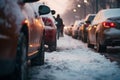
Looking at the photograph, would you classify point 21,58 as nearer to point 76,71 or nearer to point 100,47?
point 76,71

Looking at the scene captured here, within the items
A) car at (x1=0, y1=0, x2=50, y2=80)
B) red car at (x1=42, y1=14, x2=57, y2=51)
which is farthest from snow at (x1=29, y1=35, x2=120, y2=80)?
red car at (x1=42, y1=14, x2=57, y2=51)

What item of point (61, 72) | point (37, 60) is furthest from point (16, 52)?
point (37, 60)

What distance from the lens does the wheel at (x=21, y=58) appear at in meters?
5.89

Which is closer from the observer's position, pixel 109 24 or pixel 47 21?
pixel 47 21

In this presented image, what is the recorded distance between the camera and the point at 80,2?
97375 mm

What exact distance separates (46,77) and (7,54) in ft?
9.10

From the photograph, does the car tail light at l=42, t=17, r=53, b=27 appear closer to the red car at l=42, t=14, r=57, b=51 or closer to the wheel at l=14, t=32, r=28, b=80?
the red car at l=42, t=14, r=57, b=51

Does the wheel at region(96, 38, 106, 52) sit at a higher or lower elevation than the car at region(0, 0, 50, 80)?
lower

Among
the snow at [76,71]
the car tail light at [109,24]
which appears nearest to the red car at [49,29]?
the car tail light at [109,24]

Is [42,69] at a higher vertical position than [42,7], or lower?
lower

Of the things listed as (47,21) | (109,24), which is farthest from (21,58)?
(109,24)

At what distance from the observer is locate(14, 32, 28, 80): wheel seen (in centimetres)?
589

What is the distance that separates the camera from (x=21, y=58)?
6.10 m

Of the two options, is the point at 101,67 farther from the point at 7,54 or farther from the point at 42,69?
the point at 7,54
